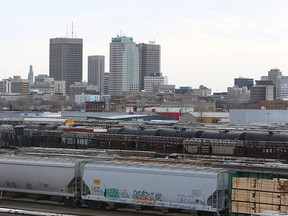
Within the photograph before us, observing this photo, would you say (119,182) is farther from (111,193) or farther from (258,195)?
(258,195)

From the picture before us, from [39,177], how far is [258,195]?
13.7 m

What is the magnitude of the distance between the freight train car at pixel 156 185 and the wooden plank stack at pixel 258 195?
80 cm

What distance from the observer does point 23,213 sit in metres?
30.9

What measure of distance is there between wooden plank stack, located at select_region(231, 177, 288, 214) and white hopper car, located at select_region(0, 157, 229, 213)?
2.62ft

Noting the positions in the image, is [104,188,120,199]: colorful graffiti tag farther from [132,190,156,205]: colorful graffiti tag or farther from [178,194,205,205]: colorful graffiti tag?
[178,194,205,205]: colorful graffiti tag

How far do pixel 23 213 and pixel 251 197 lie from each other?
11.1 m

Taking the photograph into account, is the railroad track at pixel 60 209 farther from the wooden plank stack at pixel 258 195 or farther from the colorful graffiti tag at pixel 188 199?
the wooden plank stack at pixel 258 195

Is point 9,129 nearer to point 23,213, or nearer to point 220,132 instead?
point 220,132

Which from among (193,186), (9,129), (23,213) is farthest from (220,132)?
(23,213)

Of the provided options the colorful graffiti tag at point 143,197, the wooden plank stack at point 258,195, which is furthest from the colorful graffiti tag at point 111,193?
the wooden plank stack at point 258,195

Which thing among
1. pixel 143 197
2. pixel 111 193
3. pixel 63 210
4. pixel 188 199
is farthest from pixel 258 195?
pixel 63 210

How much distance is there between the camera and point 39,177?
3944cm

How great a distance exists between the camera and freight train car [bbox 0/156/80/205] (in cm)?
3831

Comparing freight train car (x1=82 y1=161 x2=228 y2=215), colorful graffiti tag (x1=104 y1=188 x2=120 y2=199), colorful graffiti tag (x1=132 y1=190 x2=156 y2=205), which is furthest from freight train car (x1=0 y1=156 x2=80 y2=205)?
colorful graffiti tag (x1=132 y1=190 x2=156 y2=205)
